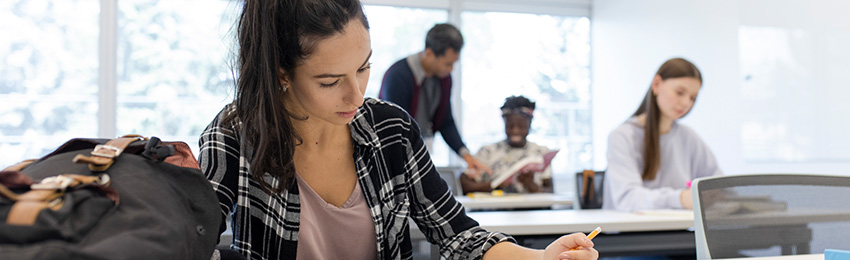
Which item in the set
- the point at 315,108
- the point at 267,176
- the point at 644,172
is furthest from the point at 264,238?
the point at 644,172

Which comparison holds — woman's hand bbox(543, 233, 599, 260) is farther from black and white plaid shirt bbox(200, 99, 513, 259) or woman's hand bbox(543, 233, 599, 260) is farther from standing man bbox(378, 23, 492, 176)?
standing man bbox(378, 23, 492, 176)

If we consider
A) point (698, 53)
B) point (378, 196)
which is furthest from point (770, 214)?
point (698, 53)

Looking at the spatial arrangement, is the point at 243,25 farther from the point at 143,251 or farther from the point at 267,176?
the point at 143,251

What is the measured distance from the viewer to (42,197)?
1.98ft

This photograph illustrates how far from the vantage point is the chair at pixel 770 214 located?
4.37 feet

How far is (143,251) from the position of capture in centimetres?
63

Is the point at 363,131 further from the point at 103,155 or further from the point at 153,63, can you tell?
the point at 153,63

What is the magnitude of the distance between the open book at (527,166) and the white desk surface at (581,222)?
1447 mm

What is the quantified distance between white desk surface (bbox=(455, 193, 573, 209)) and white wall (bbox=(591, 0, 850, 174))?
1870mm

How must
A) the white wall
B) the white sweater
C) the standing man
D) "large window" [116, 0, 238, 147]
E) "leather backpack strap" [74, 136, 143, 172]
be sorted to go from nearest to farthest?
"leather backpack strap" [74, 136, 143, 172] < the white sweater < the standing man < the white wall < "large window" [116, 0, 238, 147]

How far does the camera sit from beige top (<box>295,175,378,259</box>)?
1215 mm

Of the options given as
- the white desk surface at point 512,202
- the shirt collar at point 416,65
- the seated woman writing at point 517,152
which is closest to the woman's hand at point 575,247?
the white desk surface at point 512,202

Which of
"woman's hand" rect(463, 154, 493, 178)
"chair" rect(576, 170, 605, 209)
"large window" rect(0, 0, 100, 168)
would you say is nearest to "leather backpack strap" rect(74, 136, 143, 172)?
"chair" rect(576, 170, 605, 209)

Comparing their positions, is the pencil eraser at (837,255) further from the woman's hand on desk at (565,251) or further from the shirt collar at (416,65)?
the shirt collar at (416,65)
